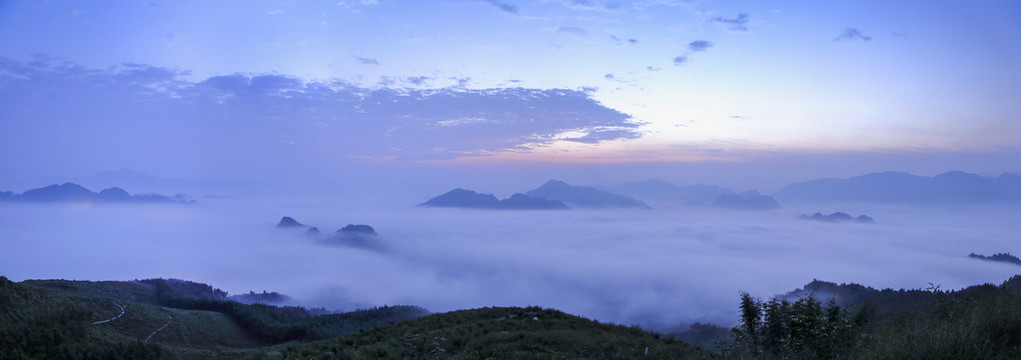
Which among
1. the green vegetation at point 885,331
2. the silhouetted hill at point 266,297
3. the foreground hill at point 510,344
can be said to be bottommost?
the silhouetted hill at point 266,297

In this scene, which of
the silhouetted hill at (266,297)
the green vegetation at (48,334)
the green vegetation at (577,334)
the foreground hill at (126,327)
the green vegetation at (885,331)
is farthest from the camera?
the silhouetted hill at (266,297)

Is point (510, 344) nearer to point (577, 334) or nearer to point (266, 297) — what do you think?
point (577, 334)

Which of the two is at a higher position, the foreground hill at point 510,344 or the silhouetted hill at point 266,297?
the foreground hill at point 510,344

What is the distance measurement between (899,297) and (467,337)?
7113 centimetres

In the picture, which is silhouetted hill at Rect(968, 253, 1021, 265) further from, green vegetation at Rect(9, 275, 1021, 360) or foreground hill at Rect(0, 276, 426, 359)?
foreground hill at Rect(0, 276, 426, 359)

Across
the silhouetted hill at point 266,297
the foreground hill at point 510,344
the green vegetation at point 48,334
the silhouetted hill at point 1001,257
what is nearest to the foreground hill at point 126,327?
the green vegetation at point 48,334

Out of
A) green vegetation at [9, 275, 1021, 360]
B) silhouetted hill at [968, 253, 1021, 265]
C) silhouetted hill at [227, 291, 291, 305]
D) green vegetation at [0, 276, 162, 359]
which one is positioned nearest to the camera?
green vegetation at [9, 275, 1021, 360]

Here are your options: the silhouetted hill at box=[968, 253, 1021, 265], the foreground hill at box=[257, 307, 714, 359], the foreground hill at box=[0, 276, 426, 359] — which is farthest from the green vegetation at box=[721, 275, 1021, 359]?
the silhouetted hill at box=[968, 253, 1021, 265]

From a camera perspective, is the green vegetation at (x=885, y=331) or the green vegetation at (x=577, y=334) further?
the green vegetation at (x=577, y=334)

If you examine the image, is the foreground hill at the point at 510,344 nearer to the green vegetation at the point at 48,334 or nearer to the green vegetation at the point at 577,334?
the green vegetation at the point at 577,334

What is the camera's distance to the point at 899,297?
61719 mm

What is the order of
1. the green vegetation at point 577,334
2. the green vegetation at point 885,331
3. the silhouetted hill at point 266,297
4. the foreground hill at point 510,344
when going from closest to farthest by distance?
1. the green vegetation at point 885,331
2. the green vegetation at point 577,334
3. the foreground hill at point 510,344
4. the silhouetted hill at point 266,297

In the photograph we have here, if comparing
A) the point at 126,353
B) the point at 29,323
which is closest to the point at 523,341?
the point at 126,353

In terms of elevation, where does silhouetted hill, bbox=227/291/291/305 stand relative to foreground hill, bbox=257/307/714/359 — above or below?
below
